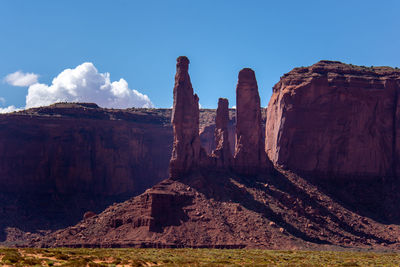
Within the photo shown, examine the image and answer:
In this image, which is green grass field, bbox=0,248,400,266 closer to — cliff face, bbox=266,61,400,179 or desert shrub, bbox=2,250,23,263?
desert shrub, bbox=2,250,23,263

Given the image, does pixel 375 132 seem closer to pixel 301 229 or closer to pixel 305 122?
pixel 305 122

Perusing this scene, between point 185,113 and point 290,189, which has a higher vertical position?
point 185,113

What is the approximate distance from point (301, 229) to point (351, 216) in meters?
11.9

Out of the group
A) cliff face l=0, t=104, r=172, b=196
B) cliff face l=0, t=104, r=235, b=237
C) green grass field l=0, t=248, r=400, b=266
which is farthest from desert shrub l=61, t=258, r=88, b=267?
cliff face l=0, t=104, r=172, b=196

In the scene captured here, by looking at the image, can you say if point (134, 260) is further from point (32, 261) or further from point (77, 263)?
point (32, 261)

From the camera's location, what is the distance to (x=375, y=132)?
10444cm

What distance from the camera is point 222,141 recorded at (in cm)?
9550

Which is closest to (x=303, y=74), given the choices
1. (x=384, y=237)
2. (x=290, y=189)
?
(x=290, y=189)

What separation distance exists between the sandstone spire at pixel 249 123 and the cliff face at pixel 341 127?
838 cm

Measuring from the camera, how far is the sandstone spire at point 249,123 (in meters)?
96.1

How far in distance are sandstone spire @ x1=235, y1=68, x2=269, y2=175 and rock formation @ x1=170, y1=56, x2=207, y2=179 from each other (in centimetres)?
777

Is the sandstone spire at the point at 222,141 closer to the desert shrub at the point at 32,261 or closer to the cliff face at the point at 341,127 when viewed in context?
the cliff face at the point at 341,127

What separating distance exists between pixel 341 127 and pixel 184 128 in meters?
27.6

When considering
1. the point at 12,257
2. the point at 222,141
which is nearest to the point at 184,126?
the point at 222,141
